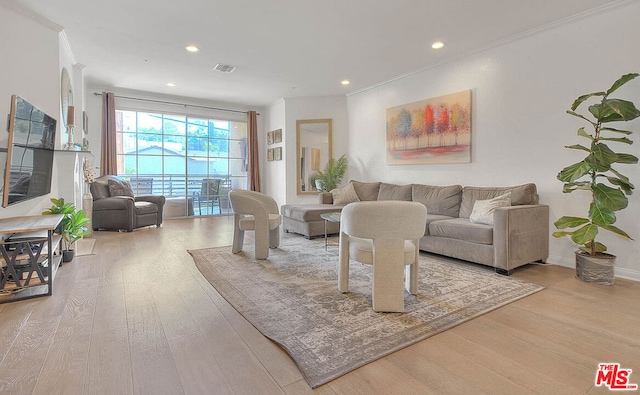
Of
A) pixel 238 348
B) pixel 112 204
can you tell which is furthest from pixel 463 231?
pixel 112 204

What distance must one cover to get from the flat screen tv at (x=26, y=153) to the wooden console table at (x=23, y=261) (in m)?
0.25

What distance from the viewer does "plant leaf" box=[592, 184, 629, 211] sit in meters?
2.54

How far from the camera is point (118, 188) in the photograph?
18.0ft

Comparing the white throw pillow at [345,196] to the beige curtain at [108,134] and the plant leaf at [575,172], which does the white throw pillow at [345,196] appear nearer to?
the plant leaf at [575,172]

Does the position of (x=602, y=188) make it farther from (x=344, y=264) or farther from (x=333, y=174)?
(x=333, y=174)

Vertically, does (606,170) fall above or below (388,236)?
above

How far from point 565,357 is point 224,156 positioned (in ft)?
23.3

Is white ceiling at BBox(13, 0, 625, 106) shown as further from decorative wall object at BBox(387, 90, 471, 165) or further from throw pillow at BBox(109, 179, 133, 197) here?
throw pillow at BBox(109, 179, 133, 197)

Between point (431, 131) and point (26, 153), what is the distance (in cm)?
463

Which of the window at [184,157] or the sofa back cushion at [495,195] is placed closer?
the sofa back cushion at [495,195]

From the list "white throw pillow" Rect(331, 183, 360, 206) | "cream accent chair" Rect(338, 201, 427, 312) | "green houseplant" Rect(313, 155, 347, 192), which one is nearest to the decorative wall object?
"white throw pillow" Rect(331, 183, 360, 206)

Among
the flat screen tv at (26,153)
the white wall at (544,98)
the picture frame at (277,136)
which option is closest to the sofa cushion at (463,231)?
the white wall at (544,98)

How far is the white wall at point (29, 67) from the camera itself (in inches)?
108

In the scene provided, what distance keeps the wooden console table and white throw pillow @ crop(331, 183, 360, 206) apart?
3.70m
